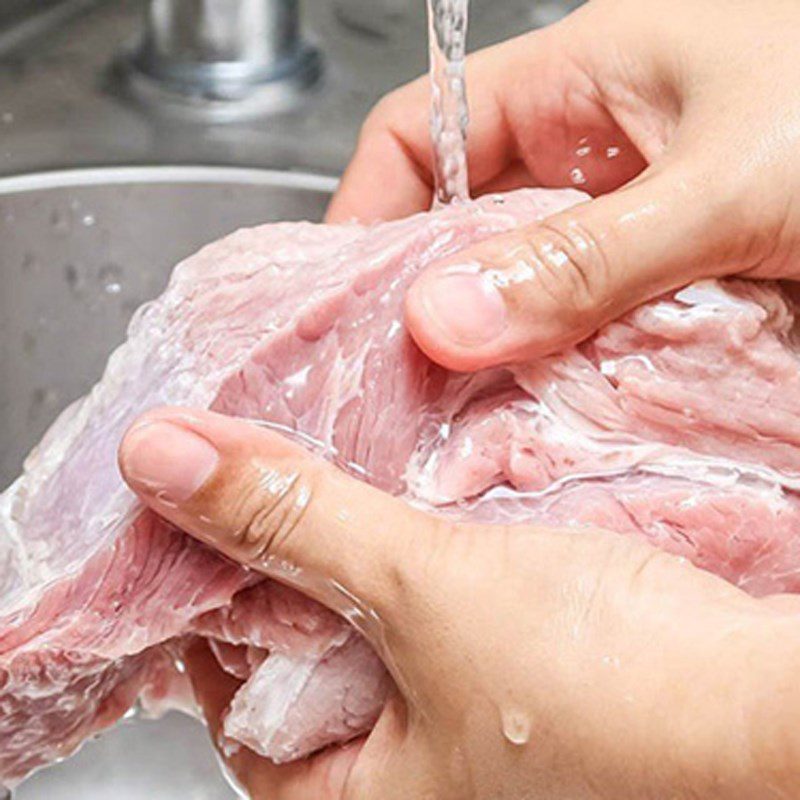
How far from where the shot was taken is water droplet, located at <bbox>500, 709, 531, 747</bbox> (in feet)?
2.18

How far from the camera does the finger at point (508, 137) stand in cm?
100

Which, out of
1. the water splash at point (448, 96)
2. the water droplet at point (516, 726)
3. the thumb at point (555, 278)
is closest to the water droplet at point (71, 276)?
the water splash at point (448, 96)

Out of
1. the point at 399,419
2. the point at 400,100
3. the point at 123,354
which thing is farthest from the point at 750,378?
the point at 400,100

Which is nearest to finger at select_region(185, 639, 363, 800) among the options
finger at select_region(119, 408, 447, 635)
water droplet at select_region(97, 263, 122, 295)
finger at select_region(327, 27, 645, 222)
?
finger at select_region(119, 408, 447, 635)

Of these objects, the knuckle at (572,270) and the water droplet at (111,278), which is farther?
the water droplet at (111,278)

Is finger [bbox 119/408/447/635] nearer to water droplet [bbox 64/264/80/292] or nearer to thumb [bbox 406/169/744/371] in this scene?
thumb [bbox 406/169/744/371]

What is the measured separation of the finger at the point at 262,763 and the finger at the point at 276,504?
13cm

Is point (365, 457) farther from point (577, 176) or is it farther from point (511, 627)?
point (577, 176)

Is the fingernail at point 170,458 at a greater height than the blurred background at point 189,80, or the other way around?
the fingernail at point 170,458

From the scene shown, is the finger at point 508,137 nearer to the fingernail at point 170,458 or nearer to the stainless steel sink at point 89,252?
the stainless steel sink at point 89,252

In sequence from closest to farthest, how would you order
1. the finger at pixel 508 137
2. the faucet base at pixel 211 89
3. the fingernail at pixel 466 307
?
the fingernail at pixel 466 307
the finger at pixel 508 137
the faucet base at pixel 211 89

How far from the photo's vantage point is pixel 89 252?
1311 mm

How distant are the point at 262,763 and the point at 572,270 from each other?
317 mm

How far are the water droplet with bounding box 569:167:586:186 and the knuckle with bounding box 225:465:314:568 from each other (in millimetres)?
421
